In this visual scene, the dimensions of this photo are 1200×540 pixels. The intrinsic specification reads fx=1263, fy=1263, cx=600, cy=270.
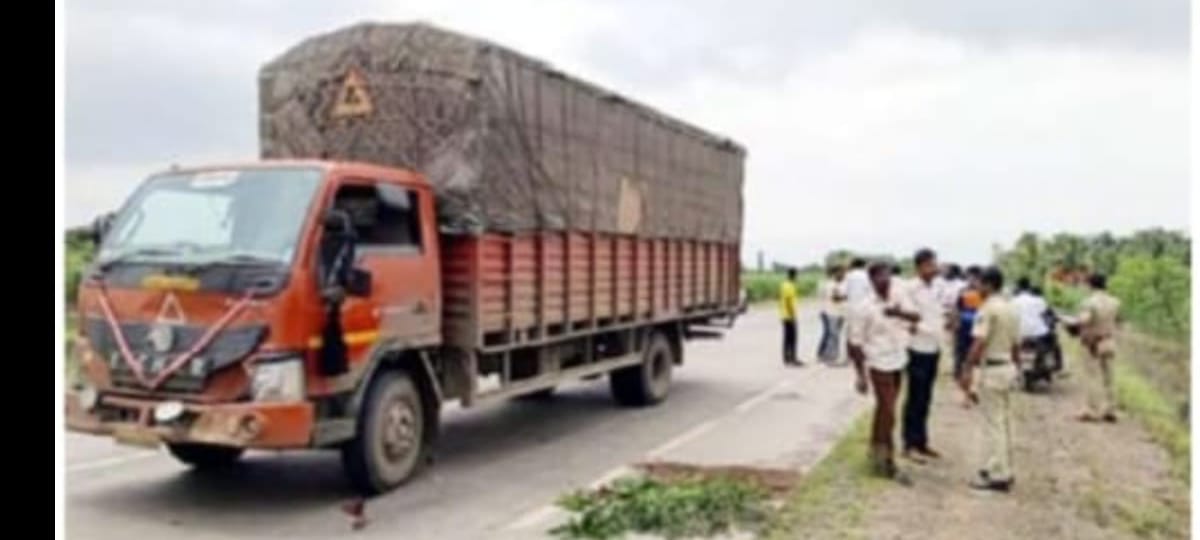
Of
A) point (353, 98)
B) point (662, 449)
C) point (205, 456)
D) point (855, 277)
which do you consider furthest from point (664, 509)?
point (855, 277)

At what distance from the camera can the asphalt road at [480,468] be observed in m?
6.68

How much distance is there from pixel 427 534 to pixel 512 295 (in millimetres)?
2407

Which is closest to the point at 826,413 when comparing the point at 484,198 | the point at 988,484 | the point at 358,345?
the point at 988,484

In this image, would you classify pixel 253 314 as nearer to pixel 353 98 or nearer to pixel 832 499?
pixel 353 98

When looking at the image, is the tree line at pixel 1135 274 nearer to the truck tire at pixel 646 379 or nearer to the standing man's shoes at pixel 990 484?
the standing man's shoes at pixel 990 484

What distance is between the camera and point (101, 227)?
7.41 metres

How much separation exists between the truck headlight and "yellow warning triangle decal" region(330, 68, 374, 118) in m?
2.25

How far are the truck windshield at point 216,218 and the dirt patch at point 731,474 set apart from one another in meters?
2.71

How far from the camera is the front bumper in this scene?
648 centimetres

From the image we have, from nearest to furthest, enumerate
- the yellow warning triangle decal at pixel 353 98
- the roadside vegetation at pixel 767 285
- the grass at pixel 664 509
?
the grass at pixel 664 509, the yellow warning triangle decal at pixel 353 98, the roadside vegetation at pixel 767 285

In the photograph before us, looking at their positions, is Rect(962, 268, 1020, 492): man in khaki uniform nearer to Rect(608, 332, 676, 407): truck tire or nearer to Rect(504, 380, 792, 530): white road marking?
Rect(504, 380, 792, 530): white road marking

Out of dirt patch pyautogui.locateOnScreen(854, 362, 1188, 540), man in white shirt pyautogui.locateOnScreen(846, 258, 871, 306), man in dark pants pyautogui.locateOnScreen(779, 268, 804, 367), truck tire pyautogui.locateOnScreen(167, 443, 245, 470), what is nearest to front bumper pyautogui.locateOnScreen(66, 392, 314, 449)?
truck tire pyautogui.locateOnScreen(167, 443, 245, 470)

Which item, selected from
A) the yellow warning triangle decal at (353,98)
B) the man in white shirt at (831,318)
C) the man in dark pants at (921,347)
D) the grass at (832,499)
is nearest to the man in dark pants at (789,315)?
the man in white shirt at (831,318)

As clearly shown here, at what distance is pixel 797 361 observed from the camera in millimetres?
17125
